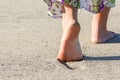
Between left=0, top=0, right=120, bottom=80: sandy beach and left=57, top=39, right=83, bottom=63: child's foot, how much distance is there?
0.06 meters

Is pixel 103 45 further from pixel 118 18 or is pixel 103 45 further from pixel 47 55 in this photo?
pixel 118 18

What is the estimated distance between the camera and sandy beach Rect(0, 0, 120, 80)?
3.44m

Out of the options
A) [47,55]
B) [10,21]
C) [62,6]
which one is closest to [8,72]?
[47,55]

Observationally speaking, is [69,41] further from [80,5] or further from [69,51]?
[80,5]

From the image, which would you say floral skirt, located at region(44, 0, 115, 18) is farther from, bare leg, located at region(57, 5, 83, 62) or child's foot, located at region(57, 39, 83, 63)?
child's foot, located at region(57, 39, 83, 63)

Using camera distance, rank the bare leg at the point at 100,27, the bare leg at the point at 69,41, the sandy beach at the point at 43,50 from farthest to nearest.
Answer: the bare leg at the point at 100,27 < the bare leg at the point at 69,41 < the sandy beach at the point at 43,50

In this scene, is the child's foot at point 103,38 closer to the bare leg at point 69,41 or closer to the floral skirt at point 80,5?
the floral skirt at point 80,5

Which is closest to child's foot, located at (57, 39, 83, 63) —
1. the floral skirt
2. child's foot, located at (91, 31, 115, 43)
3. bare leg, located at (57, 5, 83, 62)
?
bare leg, located at (57, 5, 83, 62)

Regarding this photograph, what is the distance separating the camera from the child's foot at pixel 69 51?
368 cm

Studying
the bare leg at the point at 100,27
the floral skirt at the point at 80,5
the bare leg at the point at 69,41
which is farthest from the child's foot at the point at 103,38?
the bare leg at the point at 69,41

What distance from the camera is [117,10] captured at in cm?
529

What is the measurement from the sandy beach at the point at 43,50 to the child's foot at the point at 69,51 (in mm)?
56

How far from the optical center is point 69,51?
12.1 ft

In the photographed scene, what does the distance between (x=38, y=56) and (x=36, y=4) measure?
1.96 metres
